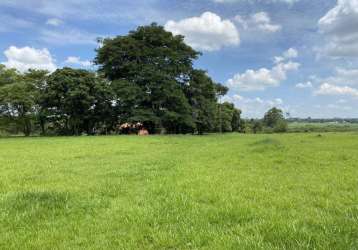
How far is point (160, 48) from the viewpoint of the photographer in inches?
1784

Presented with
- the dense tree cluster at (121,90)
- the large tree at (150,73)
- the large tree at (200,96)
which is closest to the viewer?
the dense tree cluster at (121,90)

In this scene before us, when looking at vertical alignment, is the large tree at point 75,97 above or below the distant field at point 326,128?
above

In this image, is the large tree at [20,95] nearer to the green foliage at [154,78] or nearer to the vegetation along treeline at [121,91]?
the vegetation along treeline at [121,91]

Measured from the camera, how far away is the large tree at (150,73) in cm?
4322

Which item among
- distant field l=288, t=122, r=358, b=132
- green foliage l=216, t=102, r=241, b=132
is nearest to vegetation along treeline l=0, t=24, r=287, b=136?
green foliage l=216, t=102, r=241, b=132

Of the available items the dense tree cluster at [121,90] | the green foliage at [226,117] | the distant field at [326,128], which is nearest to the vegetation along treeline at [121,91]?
the dense tree cluster at [121,90]

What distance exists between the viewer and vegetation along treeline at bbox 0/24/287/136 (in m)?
42.3

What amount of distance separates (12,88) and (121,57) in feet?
43.9

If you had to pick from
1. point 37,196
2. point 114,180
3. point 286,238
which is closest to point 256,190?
point 286,238

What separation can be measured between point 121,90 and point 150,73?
4.19 meters

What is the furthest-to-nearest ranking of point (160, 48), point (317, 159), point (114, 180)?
point (160, 48)
point (317, 159)
point (114, 180)

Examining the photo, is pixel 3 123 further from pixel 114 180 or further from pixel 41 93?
pixel 114 180

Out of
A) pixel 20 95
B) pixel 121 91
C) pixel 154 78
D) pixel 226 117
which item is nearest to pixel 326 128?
pixel 226 117

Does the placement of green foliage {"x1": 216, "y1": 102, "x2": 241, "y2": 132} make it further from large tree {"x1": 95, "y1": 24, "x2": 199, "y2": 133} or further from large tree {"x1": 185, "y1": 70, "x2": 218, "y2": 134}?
large tree {"x1": 95, "y1": 24, "x2": 199, "y2": 133}
